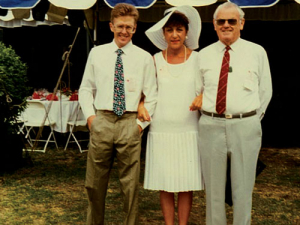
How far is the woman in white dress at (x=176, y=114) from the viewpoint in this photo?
3.83 metres

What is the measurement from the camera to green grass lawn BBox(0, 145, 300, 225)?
4.92 m

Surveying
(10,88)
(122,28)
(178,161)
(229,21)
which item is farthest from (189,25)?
(10,88)

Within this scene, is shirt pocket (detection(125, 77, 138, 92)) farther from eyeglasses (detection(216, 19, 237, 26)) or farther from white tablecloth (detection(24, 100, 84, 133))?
white tablecloth (detection(24, 100, 84, 133))

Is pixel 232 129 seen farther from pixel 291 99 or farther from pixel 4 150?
pixel 291 99

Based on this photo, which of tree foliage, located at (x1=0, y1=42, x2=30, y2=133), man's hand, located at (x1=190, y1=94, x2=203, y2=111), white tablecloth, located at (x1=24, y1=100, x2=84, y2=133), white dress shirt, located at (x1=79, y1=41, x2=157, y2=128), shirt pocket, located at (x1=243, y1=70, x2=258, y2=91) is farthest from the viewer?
white tablecloth, located at (x1=24, y1=100, x2=84, y2=133)

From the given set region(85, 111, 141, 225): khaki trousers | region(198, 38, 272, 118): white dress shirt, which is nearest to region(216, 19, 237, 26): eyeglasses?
region(198, 38, 272, 118): white dress shirt

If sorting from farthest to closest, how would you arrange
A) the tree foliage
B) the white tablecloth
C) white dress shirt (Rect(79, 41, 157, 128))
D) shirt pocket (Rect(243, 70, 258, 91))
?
the white tablecloth < the tree foliage < white dress shirt (Rect(79, 41, 157, 128)) < shirt pocket (Rect(243, 70, 258, 91))

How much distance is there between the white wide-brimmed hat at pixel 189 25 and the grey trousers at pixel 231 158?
2.29 ft

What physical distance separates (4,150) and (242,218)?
4.46m

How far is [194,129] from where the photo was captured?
3895 millimetres

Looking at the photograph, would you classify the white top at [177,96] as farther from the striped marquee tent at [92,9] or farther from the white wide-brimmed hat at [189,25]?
the striped marquee tent at [92,9]

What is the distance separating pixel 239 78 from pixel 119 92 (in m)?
0.94

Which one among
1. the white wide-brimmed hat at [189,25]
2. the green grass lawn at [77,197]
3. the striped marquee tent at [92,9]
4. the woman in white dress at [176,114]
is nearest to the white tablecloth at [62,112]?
the green grass lawn at [77,197]

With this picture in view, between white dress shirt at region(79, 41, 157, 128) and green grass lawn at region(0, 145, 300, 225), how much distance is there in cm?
150
